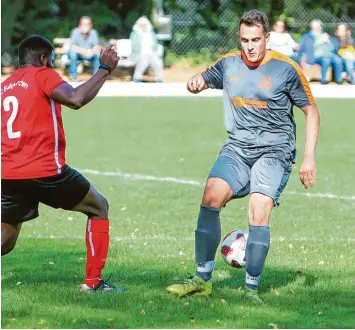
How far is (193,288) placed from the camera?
7.52 metres

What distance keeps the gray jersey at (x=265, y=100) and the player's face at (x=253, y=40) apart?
0.10 meters

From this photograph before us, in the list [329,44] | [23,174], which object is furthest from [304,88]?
[329,44]

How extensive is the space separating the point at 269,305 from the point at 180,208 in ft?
17.6

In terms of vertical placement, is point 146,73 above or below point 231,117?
below

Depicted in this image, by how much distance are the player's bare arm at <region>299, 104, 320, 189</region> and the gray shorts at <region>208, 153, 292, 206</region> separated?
16 centimetres

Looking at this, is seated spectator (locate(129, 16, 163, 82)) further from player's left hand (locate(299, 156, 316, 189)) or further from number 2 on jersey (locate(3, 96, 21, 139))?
number 2 on jersey (locate(3, 96, 21, 139))

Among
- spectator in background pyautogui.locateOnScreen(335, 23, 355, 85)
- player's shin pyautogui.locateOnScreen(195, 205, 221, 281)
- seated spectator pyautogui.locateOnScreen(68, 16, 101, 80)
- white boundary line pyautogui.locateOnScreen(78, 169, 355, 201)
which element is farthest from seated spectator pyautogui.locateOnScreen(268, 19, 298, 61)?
player's shin pyautogui.locateOnScreen(195, 205, 221, 281)

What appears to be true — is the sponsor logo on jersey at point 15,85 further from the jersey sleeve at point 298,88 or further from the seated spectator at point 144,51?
the seated spectator at point 144,51

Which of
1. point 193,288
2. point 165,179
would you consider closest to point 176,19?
point 165,179

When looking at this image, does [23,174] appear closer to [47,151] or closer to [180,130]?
[47,151]

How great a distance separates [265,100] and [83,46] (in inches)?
958

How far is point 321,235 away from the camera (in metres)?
10.8

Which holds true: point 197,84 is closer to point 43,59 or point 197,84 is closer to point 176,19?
point 43,59

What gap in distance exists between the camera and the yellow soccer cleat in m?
7.49
